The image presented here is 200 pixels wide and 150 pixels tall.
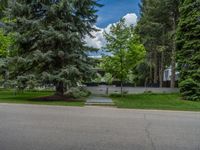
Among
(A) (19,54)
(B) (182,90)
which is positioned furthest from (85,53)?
(B) (182,90)

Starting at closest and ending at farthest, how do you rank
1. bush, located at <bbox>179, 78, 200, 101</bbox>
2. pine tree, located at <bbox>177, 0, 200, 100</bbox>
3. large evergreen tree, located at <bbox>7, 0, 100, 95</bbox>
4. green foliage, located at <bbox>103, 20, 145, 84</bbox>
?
large evergreen tree, located at <bbox>7, 0, 100, 95</bbox> < bush, located at <bbox>179, 78, 200, 101</bbox> < pine tree, located at <bbox>177, 0, 200, 100</bbox> < green foliage, located at <bbox>103, 20, 145, 84</bbox>

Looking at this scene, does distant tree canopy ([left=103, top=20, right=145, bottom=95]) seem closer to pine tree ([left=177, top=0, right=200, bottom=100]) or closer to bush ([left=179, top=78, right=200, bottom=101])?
pine tree ([left=177, top=0, right=200, bottom=100])

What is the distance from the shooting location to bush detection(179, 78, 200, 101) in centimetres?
2184

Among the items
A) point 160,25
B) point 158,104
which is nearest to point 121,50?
point 158,104

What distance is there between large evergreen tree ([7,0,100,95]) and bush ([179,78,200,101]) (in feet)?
28.9

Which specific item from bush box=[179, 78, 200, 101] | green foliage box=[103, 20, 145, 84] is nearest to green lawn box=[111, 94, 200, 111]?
bush box=[179, 78, 200, 101]

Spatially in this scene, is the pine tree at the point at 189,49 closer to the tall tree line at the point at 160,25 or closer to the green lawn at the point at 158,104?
the green lawn at the point at 158,104

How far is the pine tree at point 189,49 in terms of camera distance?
2230 cm

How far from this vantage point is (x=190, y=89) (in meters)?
22.4

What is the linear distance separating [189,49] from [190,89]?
3.76 meters

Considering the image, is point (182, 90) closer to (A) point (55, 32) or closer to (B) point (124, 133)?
(A) point (55, 32)

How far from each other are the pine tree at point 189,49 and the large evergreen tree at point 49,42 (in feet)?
29.7

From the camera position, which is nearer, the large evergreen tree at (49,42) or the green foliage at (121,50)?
the large evergreen tree at (49,42)

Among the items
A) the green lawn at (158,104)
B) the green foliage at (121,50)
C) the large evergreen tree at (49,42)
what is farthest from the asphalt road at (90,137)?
the green foliage at (121,50)
